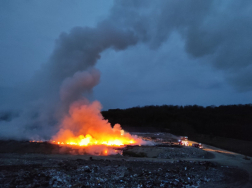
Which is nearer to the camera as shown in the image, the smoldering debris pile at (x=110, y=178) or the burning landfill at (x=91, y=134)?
the smoldering debris pile at (x=110, y=178)

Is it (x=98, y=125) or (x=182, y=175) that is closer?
(x=182, y=175)

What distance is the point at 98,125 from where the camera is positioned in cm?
4169

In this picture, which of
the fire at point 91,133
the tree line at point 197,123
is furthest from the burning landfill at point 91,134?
the tree line at point 197,123

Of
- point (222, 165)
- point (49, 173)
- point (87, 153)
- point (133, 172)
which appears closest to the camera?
point (49, 173)

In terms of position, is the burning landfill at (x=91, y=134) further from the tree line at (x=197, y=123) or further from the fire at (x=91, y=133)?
the tree line at (x=197, y=123)

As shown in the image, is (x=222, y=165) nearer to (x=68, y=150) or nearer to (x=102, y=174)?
(x=102, y=174)

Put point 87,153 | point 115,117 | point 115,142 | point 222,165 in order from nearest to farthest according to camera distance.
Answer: point 222,165 → point 87,153 → point 115,142 → point 115,117

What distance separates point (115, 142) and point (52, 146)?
11.8 metres

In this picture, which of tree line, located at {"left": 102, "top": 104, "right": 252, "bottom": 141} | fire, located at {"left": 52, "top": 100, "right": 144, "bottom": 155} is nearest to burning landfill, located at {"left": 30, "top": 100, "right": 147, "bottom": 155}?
fire, located at {"left": 52, "top": 100, "right": 144, "bottom": 155}

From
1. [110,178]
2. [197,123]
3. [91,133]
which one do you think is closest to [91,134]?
[91,133]

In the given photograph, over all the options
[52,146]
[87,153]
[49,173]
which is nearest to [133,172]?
[49,173]

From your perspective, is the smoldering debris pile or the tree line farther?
the tree line

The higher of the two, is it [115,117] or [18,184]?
[115,117]

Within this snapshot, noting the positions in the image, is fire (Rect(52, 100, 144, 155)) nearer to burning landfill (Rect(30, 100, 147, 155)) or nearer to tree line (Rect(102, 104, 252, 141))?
burning landfill (Rect(30, 100, 147, 155))
